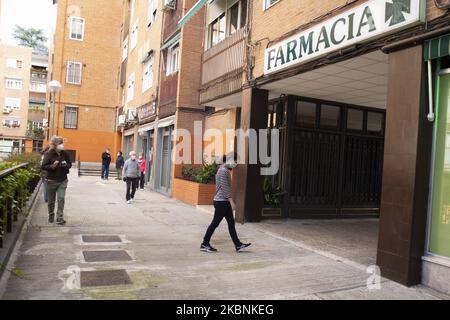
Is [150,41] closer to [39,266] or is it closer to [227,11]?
[227,11]

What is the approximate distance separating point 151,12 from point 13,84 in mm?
37953

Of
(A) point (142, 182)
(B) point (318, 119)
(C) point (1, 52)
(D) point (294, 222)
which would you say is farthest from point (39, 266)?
(C) point (1, 52)

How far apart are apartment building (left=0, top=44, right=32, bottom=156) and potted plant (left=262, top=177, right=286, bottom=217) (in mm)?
46248

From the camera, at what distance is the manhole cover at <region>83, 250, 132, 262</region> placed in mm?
6188

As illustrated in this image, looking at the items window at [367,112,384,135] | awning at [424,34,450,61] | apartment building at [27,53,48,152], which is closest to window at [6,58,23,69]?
apartment building at [27,53,48,152]

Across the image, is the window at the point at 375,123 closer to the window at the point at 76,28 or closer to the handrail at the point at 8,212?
the handrail at the point at 8,212

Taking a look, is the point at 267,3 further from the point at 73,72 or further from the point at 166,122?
the point at 73,72

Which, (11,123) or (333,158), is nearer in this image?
(333,158)

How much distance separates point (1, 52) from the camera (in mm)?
50438

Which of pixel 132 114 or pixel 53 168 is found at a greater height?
pixel 132 114

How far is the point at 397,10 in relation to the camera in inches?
227

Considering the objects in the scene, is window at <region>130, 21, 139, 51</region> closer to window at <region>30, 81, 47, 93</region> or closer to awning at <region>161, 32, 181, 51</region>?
awning at <region>161, 32, 181, 51</region>

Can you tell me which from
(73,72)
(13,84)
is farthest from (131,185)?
(13,84)

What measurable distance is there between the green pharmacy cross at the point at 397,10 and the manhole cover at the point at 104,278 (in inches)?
192
